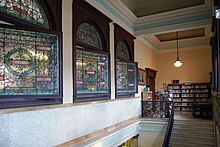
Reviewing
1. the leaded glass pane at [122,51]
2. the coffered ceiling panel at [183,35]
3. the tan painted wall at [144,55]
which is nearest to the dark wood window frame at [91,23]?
the leaded glass pane at [122,51]

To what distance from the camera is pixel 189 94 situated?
33.1 ft

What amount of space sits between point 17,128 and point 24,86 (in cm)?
63

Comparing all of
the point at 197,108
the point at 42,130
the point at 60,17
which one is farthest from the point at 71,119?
the point at 197,108

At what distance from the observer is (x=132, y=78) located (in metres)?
6.88

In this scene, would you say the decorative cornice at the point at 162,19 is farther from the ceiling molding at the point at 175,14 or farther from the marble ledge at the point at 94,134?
the marble ledge at the point at 94,134

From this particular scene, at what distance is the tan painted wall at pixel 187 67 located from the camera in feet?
32.9

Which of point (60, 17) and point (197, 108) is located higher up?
point (60, 17)

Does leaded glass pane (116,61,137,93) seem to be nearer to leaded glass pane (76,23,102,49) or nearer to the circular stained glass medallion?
leaded glass pane (76,23,102,49)

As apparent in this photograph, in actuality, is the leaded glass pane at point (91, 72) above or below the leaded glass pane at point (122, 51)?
below

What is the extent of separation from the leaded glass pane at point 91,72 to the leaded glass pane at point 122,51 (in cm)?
127

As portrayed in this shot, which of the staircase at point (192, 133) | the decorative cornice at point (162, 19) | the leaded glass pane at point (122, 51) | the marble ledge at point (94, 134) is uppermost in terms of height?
the decorative cornice at point (162, 19)

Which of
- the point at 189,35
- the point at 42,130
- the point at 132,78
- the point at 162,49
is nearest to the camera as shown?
the point at 42,130

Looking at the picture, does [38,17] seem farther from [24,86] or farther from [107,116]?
[107,116]

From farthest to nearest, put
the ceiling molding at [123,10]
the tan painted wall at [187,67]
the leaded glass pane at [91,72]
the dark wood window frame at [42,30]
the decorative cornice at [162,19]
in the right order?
1. the tan painted wall at [187,67]
2. the decorative cornice at [162,19]
3. the ceiling molding at [123,10]
4. the leaded glass pane at [91,72]
5. the dark wood window frame at [42,30]
